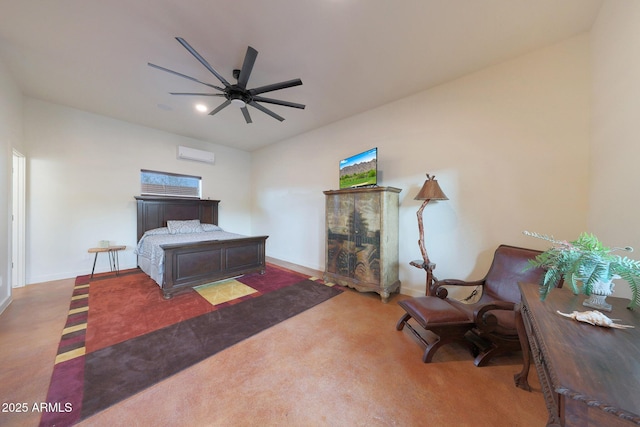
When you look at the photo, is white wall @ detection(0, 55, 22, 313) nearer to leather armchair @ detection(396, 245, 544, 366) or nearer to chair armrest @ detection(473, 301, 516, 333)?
leather armchair @ detection(396, 245, 544, 366)

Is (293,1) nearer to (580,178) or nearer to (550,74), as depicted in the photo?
(550,74)

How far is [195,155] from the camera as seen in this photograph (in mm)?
5020

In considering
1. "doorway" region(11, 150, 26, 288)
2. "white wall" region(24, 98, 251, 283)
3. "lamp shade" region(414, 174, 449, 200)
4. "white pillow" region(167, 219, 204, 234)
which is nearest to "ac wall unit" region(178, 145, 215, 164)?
"white wall" region(24, 98, 251, 283)

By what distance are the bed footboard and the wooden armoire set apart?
1.47 m

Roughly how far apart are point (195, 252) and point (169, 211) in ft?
6.84

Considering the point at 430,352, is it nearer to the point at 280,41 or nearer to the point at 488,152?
the point at 488,152

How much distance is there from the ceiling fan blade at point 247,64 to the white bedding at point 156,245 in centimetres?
255

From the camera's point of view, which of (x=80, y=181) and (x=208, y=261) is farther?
(x=80, y=181)

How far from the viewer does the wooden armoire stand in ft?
9.66

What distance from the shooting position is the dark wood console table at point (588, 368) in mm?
559

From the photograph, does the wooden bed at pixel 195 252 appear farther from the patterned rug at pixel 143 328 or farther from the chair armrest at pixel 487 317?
the chair armrest at pixel 487 317

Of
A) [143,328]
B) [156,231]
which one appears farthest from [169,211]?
[143,328]

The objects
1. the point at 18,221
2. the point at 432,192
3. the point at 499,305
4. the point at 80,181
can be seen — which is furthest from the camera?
the point at 80,181

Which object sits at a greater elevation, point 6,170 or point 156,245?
point 6,170
